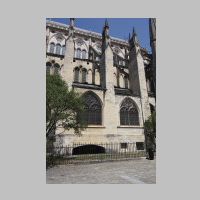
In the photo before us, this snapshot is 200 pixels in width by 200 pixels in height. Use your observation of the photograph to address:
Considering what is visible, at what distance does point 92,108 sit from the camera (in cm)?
1920

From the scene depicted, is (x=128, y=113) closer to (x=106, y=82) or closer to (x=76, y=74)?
(x=106, y=82)

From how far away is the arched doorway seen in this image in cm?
1753

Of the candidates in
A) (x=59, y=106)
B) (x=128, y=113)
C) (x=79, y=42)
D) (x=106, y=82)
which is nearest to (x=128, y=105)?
(x=128, y=113)

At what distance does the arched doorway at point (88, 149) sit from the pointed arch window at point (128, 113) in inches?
154

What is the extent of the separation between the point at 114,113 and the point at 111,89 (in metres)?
2.70

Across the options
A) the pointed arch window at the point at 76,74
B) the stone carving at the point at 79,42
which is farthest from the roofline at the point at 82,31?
the pointed arch window at the point at 76,74

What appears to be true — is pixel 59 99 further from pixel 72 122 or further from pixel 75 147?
pixel 75 147

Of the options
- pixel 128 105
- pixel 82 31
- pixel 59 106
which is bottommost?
pixel 59 106

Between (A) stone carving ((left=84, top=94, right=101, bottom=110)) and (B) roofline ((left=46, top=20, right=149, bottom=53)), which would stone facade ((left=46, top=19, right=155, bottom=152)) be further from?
(B) roofline ((left=46, top=20, right=149, bottom=53))

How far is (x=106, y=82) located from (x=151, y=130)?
7101 millimetres

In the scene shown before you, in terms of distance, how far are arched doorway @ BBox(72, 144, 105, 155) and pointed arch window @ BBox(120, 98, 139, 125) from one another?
3.91 m

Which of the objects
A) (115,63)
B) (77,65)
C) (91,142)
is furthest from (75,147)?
(115,63)

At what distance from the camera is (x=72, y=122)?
1284 cm

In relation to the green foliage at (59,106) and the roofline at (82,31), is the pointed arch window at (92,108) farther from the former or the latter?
the roofline at (82,31)
